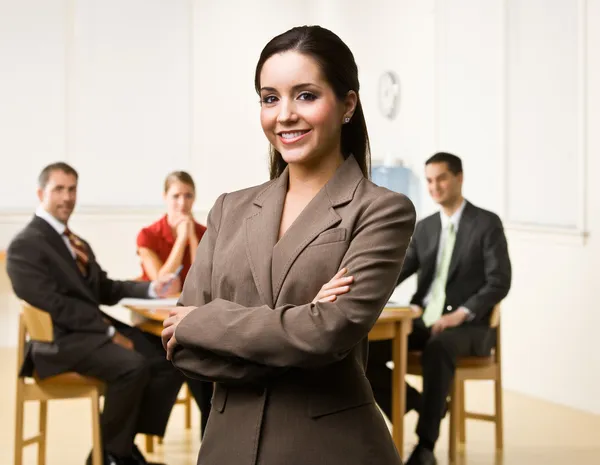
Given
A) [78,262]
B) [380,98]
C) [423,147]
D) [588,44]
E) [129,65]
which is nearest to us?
[78,262]

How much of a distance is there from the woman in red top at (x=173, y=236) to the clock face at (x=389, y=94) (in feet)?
8.92

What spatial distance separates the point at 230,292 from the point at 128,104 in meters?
7.25

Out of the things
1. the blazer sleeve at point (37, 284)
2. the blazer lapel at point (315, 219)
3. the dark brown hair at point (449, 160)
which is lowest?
the blazer sleeve at point (37, 284)

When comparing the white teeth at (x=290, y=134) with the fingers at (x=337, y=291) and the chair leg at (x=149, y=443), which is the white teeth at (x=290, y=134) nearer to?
the fingers at (x=337, y=291)

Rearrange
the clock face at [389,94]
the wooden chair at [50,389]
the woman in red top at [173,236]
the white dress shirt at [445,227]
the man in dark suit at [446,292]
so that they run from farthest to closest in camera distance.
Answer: the clock face at [389,94], the woman in red top at [173,236], the white dress shirt at [445,227], the man in dark suit at [446,292], the wooden chair at [50,389]

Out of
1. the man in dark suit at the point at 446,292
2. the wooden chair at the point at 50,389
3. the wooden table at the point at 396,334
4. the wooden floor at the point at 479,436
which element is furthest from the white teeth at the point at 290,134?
the wooden floor at the point at 479,436

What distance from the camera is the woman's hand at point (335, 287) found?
1.68 m

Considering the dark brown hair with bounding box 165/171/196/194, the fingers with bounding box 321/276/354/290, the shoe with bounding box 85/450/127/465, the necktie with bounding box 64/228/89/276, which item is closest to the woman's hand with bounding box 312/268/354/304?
the fingers with bounding box 321/276/354/290

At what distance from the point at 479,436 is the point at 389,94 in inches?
129

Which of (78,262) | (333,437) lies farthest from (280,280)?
(78,262)

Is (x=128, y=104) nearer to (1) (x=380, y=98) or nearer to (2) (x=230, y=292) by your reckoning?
(1) (x=380, y=98)

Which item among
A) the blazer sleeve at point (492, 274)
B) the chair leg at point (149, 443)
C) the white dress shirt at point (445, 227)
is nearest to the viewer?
the blazer sleeve at point (492, 274)

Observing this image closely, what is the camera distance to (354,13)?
859 centimetres

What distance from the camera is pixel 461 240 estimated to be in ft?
16.9
